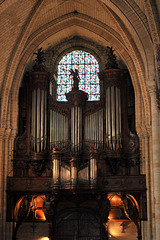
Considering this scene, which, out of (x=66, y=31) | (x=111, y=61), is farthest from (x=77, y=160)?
(x=66, y=31)

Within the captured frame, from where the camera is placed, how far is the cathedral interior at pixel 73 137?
2062 cm

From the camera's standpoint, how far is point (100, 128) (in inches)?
880

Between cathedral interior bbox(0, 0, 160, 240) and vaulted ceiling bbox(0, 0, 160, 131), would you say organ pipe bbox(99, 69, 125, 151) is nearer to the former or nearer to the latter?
cathedral interior bbox(0, 0, 160, 240)

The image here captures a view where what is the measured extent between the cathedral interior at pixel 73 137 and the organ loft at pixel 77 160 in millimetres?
48

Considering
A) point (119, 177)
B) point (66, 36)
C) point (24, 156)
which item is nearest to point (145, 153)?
point (119, 177)

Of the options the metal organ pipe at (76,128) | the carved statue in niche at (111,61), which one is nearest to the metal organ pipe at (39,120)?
the metal organ pipe at (76,128)

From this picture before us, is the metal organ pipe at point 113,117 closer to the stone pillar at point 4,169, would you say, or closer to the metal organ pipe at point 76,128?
the metal organ pipe at point 76,128

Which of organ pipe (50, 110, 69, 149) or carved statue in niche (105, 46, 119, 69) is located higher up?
carved statue in niche (105, 46, 119, 69)

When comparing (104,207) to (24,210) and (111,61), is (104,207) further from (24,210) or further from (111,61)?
(111,61)

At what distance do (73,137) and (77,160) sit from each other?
83.4 inches

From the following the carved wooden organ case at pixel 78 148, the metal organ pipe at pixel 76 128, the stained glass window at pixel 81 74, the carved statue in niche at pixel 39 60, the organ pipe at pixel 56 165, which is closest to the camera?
the organ pipe at pixel 56 165

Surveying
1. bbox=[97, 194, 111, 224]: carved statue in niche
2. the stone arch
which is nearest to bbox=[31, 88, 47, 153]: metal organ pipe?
the stone arch

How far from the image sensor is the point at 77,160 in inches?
796

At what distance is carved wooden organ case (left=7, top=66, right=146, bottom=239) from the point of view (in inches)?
803
